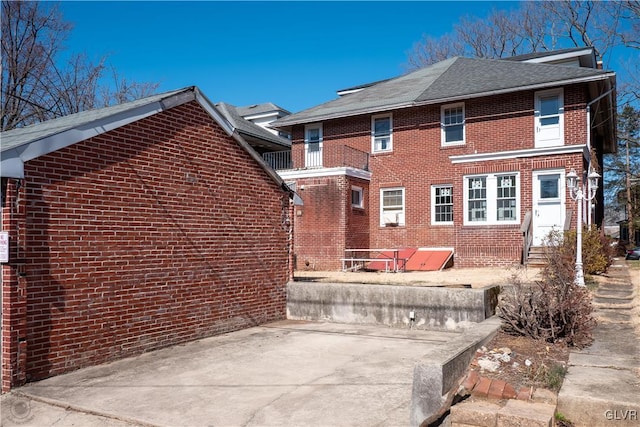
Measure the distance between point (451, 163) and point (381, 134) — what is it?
3.52 m

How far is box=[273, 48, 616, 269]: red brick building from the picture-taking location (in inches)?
663

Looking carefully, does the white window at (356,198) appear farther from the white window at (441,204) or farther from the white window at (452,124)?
the white window at (452,124)

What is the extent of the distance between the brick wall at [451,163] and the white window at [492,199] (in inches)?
Result: 8.7

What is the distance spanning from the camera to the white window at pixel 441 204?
63.8 feet

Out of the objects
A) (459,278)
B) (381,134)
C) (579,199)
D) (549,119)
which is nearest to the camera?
(579,199)

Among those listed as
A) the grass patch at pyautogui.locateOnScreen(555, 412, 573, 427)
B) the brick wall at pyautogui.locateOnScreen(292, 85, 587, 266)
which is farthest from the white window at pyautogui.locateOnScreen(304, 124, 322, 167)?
the grass patch at pyautogui.locateOnScreen(555, 412, 573, 427)

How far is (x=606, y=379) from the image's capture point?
4512mm

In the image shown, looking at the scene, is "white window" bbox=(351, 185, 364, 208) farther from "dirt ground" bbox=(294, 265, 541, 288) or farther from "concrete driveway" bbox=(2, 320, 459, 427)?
"concrete driveway" bbox=(2, 320, 459, 427)

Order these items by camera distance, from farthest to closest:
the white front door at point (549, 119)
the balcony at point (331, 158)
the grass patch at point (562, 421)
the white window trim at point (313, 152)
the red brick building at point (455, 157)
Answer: the white window trim at point (313, 152)
the balcony at point (331, 158)
the white front door at point (549, 119)
the red brick building at point (455, 157)
the grass patch at point (562, 421)

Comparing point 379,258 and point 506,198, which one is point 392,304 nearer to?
point 506,198

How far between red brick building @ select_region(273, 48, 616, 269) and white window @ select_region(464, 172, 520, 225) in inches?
1.4

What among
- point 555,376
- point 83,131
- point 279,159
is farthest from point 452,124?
point 555,376

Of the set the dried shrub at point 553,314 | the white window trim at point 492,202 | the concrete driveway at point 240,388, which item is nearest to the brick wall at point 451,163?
the white window trim at point 492,202

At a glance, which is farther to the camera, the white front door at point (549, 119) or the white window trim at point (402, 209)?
the white window trim at point (402, 209)
